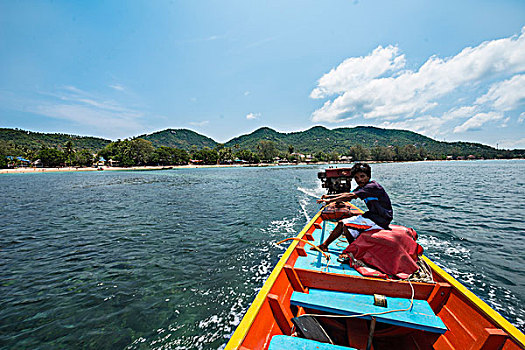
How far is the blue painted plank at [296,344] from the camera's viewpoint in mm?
2836

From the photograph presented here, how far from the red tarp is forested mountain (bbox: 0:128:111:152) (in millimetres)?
182653

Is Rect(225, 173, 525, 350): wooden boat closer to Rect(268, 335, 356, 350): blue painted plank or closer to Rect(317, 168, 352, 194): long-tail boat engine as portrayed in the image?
Rect(268, 335, 356, 350): blue painted plank

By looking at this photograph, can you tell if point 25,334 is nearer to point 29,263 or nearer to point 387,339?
point 29,263

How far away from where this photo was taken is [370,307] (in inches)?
141

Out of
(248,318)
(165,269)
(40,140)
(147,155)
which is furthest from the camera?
(40,140)

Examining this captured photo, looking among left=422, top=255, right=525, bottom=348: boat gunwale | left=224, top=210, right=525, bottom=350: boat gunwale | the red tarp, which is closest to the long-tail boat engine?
the red tarp

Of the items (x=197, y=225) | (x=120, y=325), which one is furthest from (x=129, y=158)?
(x=120, y=325)

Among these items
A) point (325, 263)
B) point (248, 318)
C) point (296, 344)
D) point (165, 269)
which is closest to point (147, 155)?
point (165, 269)

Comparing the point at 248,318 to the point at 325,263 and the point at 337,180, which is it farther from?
the point at 337,180

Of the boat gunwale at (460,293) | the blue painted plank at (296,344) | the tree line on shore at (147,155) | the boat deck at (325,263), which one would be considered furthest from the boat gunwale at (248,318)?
the tree line on shore at (147,155)

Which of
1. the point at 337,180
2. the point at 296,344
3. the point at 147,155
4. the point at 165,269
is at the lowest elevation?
the point at 165,269

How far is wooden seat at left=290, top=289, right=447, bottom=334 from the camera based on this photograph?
3141 mm

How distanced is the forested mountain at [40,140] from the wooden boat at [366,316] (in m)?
182

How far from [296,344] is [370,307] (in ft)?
5.00
